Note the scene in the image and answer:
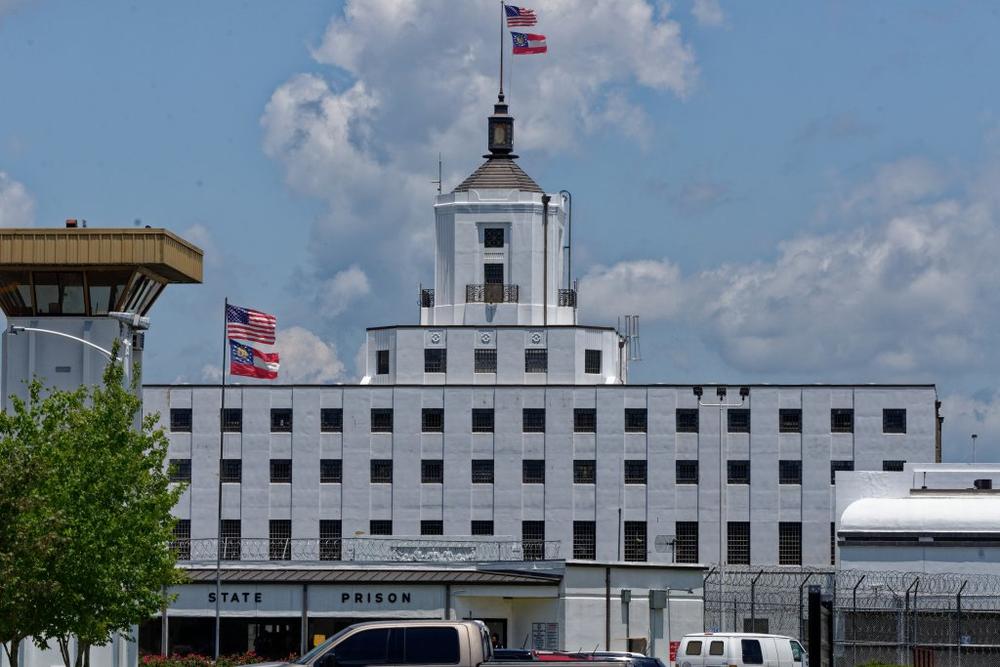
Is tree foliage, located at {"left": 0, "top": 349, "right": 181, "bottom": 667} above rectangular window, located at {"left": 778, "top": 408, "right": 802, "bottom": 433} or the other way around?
the other way around

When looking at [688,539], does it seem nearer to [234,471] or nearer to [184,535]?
[234,471]

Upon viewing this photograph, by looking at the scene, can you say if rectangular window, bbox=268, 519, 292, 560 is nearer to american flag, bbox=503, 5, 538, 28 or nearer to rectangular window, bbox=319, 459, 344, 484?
rectangular window, bbox=319, 459, 344, 484

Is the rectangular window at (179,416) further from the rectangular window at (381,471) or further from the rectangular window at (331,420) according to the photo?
the rectangular window at (381,471)

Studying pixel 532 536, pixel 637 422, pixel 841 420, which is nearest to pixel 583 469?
pixel 637 422

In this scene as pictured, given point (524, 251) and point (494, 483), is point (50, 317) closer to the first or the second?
point (494, 483)

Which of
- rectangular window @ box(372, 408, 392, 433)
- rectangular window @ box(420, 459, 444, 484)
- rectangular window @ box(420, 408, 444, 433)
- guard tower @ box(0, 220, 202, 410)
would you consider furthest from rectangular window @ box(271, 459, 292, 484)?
guard tower @ box(0, 220, 202, 410)

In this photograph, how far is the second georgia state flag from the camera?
218 ft

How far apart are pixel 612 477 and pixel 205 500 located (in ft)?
68.6

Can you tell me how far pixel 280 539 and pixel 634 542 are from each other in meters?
17.7

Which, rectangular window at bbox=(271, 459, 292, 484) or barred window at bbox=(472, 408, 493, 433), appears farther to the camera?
rectangular window at bbox=(271, 459, 292, 484)

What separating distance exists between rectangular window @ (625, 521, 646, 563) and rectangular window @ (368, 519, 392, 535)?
1204cm

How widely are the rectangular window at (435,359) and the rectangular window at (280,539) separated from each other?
36.8 ft

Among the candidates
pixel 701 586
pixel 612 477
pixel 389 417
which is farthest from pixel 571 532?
pixel 701 586

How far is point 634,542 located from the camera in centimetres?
9450
